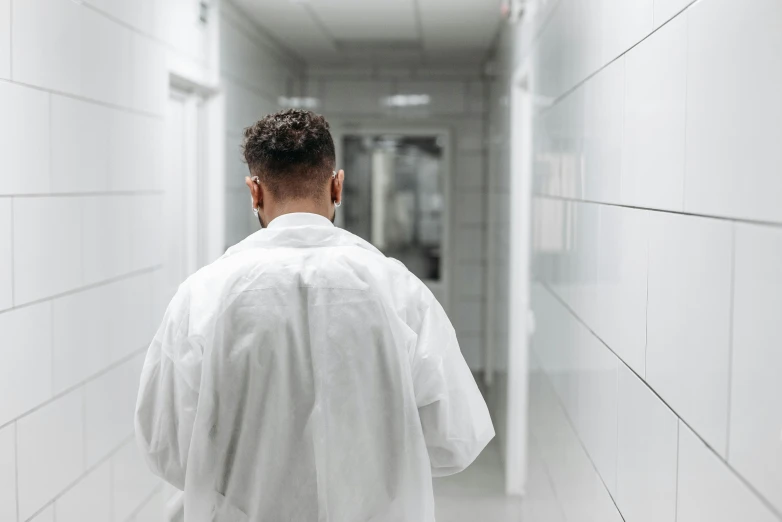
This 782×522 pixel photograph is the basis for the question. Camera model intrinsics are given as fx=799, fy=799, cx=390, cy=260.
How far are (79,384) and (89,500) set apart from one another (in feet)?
1.18

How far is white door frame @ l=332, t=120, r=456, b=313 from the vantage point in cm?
623

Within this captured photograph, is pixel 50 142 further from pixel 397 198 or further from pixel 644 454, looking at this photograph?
pixel 397 198

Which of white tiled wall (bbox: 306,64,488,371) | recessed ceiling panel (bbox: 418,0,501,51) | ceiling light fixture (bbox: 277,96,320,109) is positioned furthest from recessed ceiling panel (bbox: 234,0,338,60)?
recessed ceiling panel (bbox: 418,0,501,51)

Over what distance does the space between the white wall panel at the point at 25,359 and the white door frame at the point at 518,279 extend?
2.04m

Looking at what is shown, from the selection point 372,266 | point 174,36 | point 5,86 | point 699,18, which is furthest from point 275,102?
point 699,18

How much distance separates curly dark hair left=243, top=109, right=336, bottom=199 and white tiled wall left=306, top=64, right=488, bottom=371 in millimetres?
4839

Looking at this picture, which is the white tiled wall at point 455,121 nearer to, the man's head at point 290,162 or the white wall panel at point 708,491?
the man's head at point 290,162

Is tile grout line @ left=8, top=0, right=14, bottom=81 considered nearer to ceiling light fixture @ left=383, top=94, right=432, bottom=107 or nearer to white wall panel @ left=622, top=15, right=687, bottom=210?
white wall panel @ left=622, top=15, right=687, bottom=210

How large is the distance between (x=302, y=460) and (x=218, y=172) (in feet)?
8.66

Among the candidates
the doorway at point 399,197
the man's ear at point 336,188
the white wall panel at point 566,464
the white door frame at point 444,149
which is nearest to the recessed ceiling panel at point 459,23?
the white door frame at point 444,149

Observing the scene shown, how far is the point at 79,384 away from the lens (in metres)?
2.20

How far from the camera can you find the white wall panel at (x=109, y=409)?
2.30 metres

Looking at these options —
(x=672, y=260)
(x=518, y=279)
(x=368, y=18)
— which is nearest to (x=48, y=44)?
(x=672, y=260)

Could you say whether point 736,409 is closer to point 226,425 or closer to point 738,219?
point 738,219
